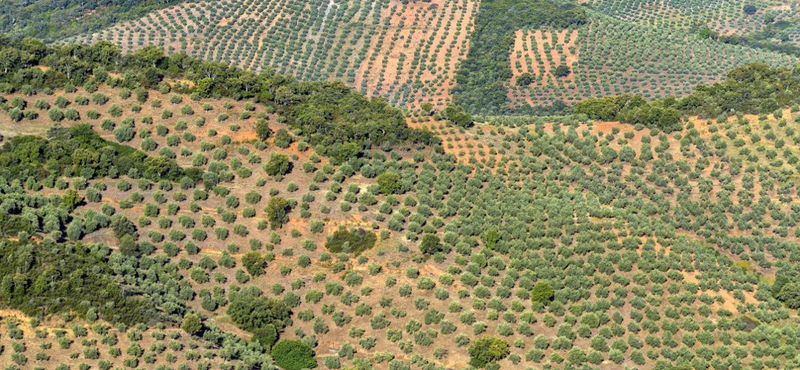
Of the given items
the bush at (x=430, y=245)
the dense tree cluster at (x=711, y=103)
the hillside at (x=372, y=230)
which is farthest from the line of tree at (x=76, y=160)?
the dense tree cluster at (x=711, y=103)

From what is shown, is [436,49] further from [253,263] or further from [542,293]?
[542,293]

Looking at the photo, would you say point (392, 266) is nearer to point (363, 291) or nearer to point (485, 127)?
point (363, 291)

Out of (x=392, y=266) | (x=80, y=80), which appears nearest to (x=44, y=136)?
(x=80, y=80)

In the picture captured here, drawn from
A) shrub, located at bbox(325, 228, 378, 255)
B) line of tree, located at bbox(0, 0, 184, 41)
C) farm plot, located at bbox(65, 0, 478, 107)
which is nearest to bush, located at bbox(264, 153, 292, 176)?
shrub, located at bbox(325, 228, 378, 255)

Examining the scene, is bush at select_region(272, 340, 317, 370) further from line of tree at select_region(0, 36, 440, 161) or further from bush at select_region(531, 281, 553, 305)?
line of tree at select_region(0, 36, 440, 161)

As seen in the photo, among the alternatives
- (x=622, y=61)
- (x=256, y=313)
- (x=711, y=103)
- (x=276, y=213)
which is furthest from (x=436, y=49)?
(x=256, y=313)
